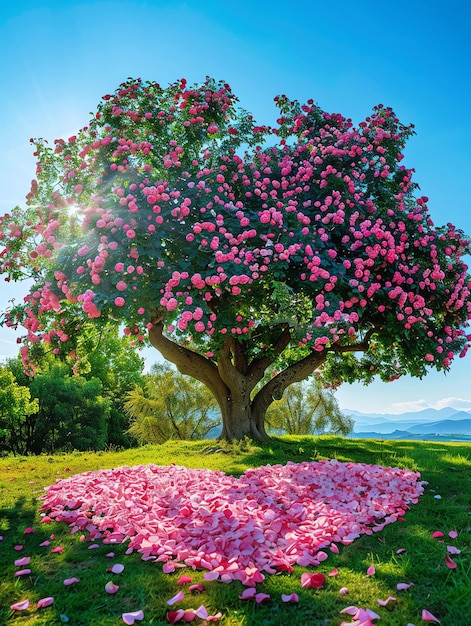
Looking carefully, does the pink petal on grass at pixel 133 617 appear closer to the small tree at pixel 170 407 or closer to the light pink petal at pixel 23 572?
the light pink petal at pixel 23 572

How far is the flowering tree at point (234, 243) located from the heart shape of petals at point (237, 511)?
9.13 ft

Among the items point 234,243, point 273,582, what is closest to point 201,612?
point 273,582

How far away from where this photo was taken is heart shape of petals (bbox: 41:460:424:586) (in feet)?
16.7

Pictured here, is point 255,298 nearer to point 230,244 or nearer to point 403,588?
point 230,244

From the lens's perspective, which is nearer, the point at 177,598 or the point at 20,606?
the point at 177,598

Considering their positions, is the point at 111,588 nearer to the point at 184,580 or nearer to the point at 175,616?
the point at 184,580

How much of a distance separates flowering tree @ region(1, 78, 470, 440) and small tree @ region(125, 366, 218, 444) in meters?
13.9

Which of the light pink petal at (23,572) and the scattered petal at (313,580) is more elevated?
the scattered petal at (313,580)

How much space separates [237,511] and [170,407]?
22.9 m

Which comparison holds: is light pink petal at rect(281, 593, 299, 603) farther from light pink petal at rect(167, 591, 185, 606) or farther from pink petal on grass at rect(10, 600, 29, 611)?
pink petal on grass at rect(10, 600, 29, 611)

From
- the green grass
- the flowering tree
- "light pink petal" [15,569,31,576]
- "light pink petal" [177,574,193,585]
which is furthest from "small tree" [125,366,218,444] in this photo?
"light pink petal" [177,574,193,585]

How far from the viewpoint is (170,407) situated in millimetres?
28406

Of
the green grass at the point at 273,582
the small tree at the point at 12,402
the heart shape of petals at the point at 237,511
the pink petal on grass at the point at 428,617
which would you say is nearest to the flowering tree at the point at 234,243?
the heart shape of petals at the point at 237,511

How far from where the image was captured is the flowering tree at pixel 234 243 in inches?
361
